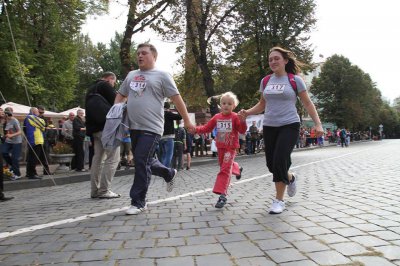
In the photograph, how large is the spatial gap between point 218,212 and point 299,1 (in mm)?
27928

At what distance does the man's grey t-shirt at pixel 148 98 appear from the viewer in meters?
4.94

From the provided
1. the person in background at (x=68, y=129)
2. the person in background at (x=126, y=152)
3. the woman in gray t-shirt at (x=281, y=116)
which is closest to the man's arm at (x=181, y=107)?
the woman in gray t-shirt at (x=281, y=116)

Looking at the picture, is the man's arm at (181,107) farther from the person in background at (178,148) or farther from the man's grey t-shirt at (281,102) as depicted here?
the person in background at (178,148)

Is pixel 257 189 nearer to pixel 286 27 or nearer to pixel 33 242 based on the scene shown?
pixel 33 242

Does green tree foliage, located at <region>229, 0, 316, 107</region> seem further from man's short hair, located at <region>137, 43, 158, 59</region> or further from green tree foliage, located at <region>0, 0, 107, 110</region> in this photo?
man's short hair, located at <region>137, 43, 158, 59</region>

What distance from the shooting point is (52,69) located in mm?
31438

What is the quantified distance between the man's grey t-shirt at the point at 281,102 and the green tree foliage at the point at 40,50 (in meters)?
16.4

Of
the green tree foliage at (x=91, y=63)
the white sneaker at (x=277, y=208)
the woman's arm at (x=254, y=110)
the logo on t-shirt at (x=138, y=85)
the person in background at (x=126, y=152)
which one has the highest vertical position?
the green tree foliage at (x=91, y=63)

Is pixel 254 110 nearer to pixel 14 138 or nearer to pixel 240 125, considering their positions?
pixel 240 125

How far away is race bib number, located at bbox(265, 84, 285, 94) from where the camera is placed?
496 cm

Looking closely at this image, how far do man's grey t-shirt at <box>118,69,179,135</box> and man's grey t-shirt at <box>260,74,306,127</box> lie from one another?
1215 millimetres

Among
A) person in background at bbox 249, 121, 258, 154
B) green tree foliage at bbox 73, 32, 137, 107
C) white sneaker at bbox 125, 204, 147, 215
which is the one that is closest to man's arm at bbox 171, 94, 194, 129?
white sneaker at bbox 125, 204, 147, 215

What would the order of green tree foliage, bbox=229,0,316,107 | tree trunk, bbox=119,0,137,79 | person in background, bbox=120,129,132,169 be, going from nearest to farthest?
person in background, bbox=120,129,132,169
tree trunk, bbox=119,0,137,79
green tree foliage, bbox=229,0,316,107

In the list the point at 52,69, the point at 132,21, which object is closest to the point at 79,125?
the point at 132,21
